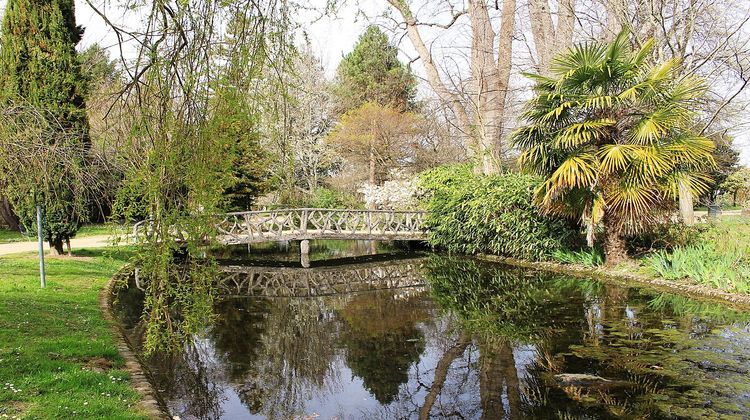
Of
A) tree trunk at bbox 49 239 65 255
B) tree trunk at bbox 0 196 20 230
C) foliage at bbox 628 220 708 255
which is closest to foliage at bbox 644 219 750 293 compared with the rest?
foliage at bbox 628 220 708 255

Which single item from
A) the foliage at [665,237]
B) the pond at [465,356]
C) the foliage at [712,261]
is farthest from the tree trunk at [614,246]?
the pond at [465,356]

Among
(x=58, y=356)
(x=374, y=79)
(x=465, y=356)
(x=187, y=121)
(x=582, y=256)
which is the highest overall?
(x=374, y=79)

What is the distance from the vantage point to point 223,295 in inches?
458

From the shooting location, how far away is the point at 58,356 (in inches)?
216

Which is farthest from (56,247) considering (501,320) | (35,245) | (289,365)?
(501,320)

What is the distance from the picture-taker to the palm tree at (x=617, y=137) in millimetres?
9977

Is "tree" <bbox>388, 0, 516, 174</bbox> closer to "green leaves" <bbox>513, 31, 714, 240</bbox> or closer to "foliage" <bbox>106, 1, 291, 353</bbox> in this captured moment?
"green leaves" <bbox>513, 31, 714, 240</bbox>

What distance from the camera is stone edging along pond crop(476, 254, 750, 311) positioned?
8452mm

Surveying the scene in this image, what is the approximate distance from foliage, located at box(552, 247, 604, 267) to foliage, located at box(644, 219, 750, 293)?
115 centimetres

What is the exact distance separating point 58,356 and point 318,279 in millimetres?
8350

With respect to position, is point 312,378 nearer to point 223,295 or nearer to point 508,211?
point 223,295

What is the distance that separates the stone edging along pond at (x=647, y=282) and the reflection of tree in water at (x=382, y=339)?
3.91 metres

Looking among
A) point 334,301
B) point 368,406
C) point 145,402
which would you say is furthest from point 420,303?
point 145,402

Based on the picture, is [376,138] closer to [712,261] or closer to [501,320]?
[712,261]
